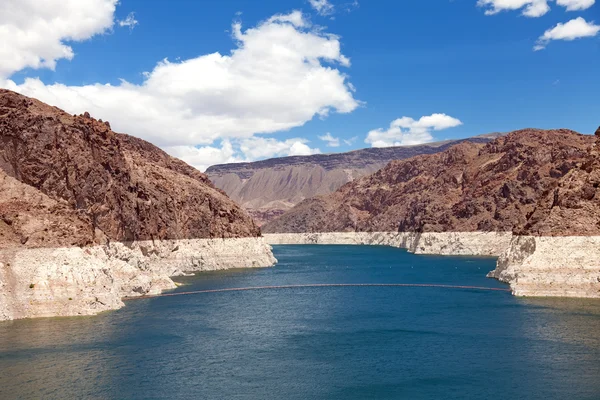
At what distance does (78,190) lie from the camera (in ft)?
304

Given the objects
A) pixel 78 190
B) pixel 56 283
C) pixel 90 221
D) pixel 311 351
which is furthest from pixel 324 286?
pixel 56 283

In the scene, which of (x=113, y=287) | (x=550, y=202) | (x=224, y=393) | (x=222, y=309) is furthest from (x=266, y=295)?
(x=224, y=393)

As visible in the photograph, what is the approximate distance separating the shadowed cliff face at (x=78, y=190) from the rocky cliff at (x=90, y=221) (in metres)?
0.16

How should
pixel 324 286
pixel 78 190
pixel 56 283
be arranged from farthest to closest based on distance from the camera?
1. pixel 324 286
2. pixel 78 190
3. pixel 56 283

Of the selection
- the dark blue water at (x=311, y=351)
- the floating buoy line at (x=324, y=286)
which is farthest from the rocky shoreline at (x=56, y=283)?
the floating buoy line at (x=324, y=286)

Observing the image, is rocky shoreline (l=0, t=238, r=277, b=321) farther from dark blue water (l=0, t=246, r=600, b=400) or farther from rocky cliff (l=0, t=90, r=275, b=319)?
A: dark blue water (l=0, t=246, r=600, b=400)

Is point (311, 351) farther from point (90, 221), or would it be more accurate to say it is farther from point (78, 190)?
point (78, 190)

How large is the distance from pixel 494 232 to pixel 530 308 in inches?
4798

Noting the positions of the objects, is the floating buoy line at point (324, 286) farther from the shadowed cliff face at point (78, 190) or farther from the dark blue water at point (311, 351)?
the shadowed cliff face at point (78, 190)

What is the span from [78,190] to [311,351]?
56.0 m

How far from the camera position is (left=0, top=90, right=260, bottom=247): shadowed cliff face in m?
64.6

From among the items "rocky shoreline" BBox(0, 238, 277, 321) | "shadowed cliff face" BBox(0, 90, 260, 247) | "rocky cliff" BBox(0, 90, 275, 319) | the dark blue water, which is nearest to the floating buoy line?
"rocky cliff" BBox(0, 90, 275, 319)

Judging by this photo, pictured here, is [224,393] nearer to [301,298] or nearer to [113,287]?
[113,287]

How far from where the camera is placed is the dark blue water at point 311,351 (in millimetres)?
41188
